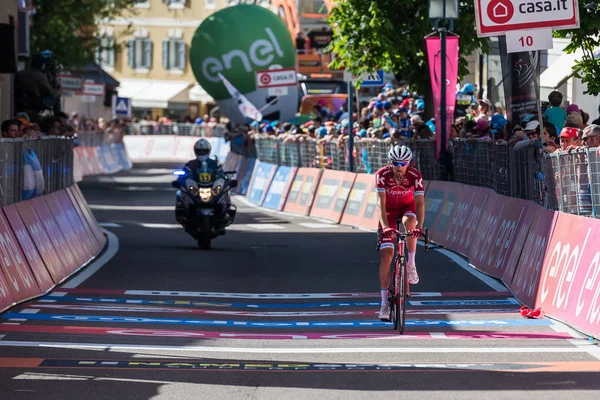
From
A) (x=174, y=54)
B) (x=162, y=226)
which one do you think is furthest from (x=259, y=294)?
(x=174, y=54)

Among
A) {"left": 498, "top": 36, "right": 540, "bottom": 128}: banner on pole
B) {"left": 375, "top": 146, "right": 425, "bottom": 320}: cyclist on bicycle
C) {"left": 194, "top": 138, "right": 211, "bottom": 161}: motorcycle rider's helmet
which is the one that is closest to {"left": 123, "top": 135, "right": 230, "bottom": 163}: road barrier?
{"left": 194, "top": 138, "right": 211, "bottom": 161}: motorcycle rider's helmet

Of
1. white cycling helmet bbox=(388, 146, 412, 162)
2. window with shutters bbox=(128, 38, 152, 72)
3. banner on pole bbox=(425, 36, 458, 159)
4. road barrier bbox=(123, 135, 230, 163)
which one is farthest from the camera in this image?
window with shutters bbox=(128, 38, 152, 72)

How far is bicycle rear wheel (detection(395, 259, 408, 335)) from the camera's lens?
1306 cm

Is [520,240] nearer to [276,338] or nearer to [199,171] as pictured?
[276,338]

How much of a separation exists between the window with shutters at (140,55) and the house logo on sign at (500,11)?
78.4 m

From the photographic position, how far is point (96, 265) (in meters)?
19.9

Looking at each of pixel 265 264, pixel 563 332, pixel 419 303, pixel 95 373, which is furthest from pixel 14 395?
pixel 265 264

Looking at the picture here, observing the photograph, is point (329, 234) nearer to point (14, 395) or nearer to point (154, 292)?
point (154, 292)

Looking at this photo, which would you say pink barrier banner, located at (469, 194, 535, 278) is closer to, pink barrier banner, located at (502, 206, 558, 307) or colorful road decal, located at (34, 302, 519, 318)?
pink barrier banner, located at (502, 206, 558, 307)

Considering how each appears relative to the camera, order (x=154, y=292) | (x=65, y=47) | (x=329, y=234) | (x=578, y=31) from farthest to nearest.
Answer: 1. (x=65, y=47)
2. (x=329, y=234)
3. (x=578, y=31)
4. (x=154, y=292)

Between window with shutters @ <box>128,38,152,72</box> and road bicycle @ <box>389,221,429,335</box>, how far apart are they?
81303 millimetres

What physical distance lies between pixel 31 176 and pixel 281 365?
834 centimetres

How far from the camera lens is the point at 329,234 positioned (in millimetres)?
26891

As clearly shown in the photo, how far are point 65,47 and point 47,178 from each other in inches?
972
